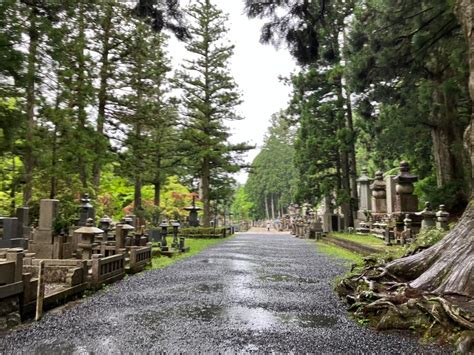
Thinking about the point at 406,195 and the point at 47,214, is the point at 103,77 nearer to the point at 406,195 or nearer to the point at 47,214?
the point at 47,214

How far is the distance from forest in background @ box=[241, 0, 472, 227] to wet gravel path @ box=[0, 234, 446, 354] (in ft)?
14.6

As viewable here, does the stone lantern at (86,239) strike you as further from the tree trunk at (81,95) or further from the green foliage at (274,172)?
the green foliage at (274,172)

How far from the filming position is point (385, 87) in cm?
1356

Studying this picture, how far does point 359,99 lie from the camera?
1487 cm

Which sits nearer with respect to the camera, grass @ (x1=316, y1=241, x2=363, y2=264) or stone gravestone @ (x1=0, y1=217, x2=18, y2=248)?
stone gravestone @ (x1=0, y1=217, x2=18, y2=248)

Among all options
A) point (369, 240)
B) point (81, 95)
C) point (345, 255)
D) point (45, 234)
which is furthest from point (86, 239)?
point (369, 240)

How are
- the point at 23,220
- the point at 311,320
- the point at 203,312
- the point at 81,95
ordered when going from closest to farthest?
the point at 311,320, the point at 203,312, the point at 23,220, the point at 81,95

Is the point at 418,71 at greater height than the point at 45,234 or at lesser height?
greater

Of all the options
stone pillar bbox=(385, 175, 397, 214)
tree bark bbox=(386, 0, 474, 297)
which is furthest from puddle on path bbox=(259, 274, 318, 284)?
stone pillar bbox=(385, 175, 397, 214)

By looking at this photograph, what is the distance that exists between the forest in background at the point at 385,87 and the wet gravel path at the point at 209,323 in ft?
14.6

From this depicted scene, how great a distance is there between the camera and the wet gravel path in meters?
3.56

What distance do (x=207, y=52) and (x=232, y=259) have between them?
1643 centimetres

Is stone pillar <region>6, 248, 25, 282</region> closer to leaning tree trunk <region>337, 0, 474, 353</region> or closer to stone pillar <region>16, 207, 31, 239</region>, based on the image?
leaning tree trunk <region>337, 0, 474, 353</region>

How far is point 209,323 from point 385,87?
38.8ft
